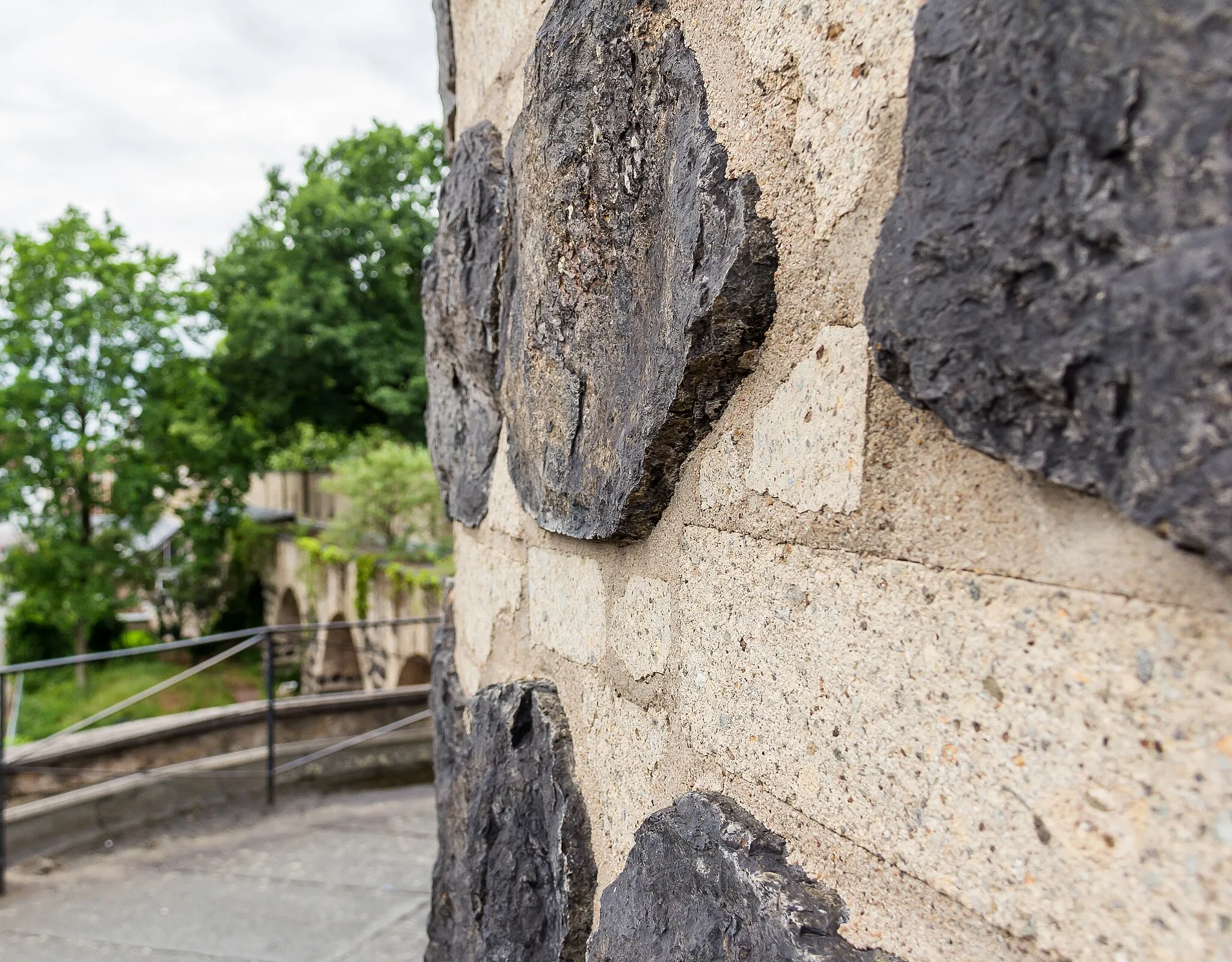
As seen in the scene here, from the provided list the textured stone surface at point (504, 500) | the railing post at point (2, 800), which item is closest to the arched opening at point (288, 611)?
the railing post at point (2, 800)

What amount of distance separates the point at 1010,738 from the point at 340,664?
13.7 meters

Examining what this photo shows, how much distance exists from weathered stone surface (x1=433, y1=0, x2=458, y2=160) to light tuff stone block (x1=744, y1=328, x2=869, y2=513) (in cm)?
118

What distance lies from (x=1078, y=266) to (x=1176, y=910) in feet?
1.01

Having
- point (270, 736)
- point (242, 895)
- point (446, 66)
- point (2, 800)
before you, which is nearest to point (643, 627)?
point (446, 66)

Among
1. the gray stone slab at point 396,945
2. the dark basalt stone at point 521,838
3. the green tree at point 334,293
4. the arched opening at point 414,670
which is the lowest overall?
the arched opening at point 414,670

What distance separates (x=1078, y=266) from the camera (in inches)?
17.5

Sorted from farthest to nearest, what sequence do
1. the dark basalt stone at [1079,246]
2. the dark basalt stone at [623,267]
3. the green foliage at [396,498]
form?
the green foliage at [396,498] < the dark basalt stone at [623,267] < the dark basalt stone at [1079,246]

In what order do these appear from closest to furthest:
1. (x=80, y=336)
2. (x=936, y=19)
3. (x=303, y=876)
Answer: (x=936, y=19)
(x=303, y=876)
(x=80, y=336)

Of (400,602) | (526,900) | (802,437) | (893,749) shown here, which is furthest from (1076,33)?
(400,602)

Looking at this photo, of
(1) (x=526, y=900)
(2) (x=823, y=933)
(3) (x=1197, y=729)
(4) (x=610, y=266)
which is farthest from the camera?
(1) (x=526, y=900)

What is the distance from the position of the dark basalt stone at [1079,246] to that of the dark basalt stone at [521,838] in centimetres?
75

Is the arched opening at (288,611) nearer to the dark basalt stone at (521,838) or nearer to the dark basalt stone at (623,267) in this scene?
the dark basalt stone at (521,838)

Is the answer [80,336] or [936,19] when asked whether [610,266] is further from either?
[80,336]

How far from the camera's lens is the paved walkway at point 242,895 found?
10.0 feet
